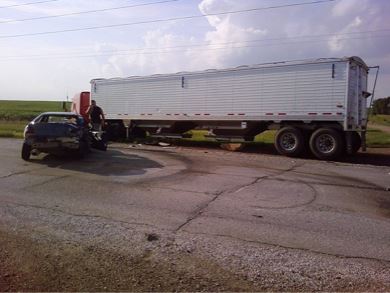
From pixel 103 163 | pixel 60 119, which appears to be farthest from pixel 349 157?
pixel 60 119

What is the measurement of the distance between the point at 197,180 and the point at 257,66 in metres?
8.52

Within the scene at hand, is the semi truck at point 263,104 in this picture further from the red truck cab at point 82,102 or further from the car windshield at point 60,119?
the car windshield at point 60,119

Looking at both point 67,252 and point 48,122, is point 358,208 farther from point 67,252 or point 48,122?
point 48,122

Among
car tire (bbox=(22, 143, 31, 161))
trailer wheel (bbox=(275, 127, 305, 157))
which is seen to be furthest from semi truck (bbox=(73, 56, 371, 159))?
car tire (bbox=(22, 143, 31, 161))

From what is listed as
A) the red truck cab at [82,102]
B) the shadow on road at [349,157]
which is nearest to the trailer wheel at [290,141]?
the shadow on road at [349,157]

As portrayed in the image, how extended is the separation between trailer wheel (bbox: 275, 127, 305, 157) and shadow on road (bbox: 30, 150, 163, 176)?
540cm

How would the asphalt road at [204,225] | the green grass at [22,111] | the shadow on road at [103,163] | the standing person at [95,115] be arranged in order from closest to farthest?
the asphalt road at [204,225] → the shadow on road at [103,163] → the standing person at [95,115] → the green grass at [22,111]

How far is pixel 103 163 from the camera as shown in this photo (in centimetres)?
1370

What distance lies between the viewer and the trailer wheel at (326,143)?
16.5m

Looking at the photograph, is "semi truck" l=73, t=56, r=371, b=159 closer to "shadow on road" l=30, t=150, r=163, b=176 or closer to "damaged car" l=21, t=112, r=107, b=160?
"shadow on road" l=30, t=150, r=163, b=176

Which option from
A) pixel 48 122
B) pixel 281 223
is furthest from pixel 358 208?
pixel 48 122

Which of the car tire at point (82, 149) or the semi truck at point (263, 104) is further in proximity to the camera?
the semi truck at point (263, 104)

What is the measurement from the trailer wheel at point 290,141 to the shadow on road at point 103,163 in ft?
17.7

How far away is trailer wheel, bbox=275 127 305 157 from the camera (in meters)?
17.3
